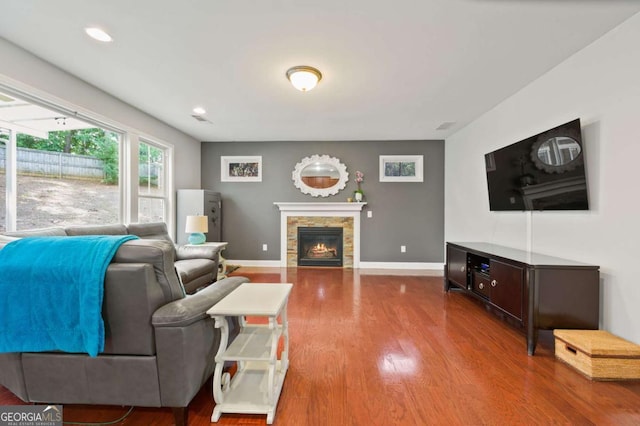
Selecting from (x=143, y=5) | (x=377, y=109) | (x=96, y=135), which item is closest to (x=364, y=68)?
(x=377, y=109)

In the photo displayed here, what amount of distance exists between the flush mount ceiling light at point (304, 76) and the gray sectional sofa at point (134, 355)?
6.55 feet

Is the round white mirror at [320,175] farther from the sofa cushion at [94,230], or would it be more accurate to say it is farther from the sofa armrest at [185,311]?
the sofa armrest at [185,311]

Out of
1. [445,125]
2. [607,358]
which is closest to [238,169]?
[445,125]

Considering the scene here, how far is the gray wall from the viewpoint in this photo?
5.32m

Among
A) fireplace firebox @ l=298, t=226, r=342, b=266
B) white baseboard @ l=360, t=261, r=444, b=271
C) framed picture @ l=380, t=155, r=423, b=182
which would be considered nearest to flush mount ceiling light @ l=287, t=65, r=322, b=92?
framed picture @ l=380, t=155, r=423, b=182

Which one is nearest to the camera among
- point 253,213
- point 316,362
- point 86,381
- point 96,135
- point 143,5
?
point 86,381

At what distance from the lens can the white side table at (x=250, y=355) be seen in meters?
1.46

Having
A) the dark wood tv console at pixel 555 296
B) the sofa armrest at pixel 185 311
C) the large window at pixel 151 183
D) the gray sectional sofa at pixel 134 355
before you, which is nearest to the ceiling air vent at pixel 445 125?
the dark wood tv console at pixel 555 296

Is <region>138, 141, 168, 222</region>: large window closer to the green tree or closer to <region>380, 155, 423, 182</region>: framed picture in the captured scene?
the green tree

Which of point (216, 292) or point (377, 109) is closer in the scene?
point (216, 292)

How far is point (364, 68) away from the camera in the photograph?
2.62 meters

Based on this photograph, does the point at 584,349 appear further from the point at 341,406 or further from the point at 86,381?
the point at 86,381

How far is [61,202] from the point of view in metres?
2.92

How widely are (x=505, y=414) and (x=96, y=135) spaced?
4621 millimetres
